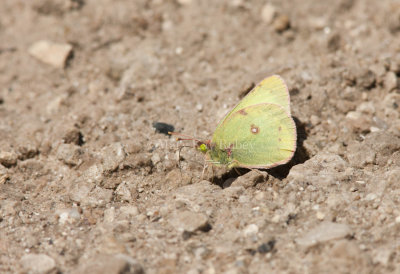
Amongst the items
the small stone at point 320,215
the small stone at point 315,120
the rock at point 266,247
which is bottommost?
the rock at point 266,247

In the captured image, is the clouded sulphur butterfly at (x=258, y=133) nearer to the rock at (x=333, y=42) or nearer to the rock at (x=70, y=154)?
the rock at (x=70, y=154)

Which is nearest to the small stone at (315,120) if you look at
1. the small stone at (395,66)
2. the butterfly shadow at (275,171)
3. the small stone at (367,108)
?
the butterfly shadow at (275,171)

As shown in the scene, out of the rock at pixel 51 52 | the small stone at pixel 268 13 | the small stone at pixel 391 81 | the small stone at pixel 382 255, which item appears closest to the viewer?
the small stone at pixel 382 255

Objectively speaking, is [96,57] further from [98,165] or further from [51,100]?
[98,165]

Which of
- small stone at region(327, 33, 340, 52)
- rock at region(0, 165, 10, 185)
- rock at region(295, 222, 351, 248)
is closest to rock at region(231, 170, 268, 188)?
rock at region(295, 222, 351, 248)

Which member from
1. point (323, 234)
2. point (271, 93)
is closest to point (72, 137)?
point (271, 93)

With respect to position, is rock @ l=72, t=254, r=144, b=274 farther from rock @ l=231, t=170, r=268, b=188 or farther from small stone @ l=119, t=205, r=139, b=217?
rock @ l=231, t=170, r=268, b=188

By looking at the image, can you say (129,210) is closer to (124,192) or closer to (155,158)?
(124,192)
